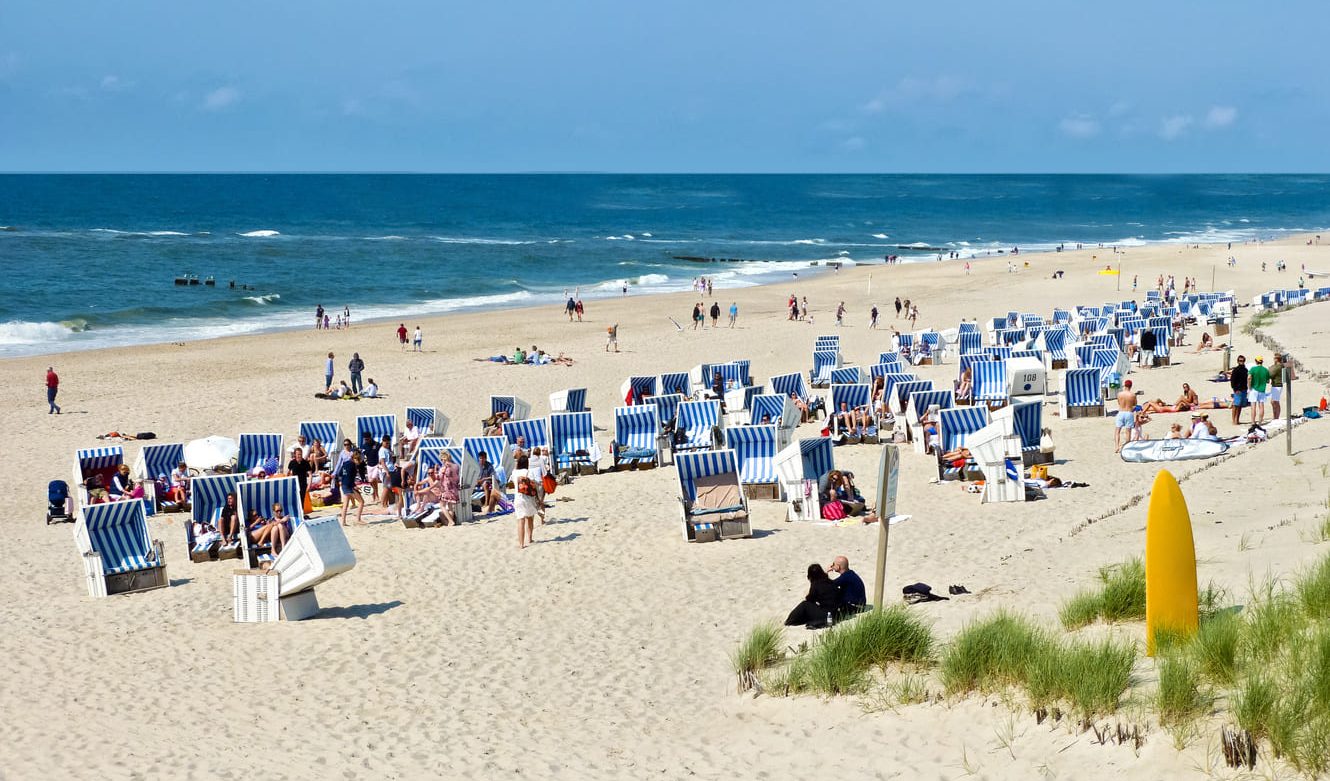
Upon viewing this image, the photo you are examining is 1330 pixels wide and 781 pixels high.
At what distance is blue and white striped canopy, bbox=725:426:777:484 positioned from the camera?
15172 millimetres

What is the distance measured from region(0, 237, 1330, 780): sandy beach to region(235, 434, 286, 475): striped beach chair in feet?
7.43

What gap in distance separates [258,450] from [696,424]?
5.95m

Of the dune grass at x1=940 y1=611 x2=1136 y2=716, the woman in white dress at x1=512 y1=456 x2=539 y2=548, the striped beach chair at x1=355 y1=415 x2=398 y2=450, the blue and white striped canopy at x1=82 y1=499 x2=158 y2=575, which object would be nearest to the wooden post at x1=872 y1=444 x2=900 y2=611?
the dune grass at x1=940 y1=611 x2=1136 y2=716

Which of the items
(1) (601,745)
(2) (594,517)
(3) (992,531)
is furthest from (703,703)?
(2) (594,517)

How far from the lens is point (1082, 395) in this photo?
63.2 feet

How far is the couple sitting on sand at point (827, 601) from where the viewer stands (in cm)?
930

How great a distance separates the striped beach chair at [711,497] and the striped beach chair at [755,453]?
4.37ft

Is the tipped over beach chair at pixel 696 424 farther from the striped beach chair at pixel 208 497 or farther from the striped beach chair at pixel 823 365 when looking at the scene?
the striped beach chair at pixel 823 365

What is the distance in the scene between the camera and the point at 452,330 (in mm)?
38906

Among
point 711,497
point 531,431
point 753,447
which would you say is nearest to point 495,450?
point 531,431

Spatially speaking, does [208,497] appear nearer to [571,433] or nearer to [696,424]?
[571,433]

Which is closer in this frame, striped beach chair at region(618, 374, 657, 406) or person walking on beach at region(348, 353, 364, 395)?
striped beach chair at region(618, 374, 657, 406)

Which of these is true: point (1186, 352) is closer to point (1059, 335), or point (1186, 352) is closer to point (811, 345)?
point (1059, 335)

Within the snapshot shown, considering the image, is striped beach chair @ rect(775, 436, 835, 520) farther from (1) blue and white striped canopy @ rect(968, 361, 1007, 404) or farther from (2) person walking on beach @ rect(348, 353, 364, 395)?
(2) person walking on beach @ rect(348, 353, 364, 395)
